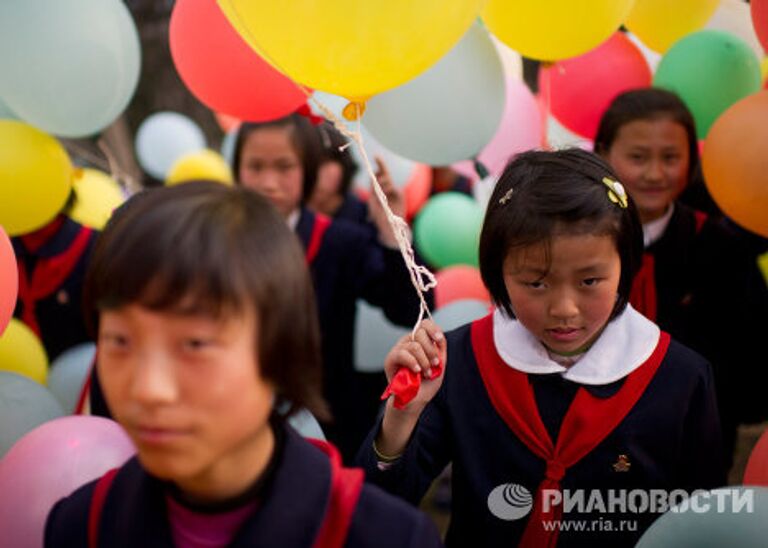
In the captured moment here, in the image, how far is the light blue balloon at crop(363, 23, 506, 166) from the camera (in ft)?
8.27

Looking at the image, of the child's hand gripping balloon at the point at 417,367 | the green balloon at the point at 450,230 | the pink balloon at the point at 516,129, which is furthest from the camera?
the green balloon at the point at 450,230

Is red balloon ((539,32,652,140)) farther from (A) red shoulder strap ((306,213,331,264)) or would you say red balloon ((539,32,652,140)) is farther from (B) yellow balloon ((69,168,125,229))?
(B) yellow balloon ((69,168,125,229))

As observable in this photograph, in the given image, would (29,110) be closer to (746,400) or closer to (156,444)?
(156,444)

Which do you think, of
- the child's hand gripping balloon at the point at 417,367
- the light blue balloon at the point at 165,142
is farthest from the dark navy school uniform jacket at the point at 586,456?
the light blue balloon at the point at 165,142

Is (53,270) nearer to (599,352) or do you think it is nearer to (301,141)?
(301,141)

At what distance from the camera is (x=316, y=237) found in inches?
121

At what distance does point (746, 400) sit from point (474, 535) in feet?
6.22

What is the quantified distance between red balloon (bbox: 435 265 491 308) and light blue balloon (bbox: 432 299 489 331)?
0.43 metres

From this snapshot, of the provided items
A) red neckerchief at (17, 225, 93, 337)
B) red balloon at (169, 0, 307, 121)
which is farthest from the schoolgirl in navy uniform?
red balloon at (169, 0, 307, 121)

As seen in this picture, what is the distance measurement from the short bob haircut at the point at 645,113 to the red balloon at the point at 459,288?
89 cm

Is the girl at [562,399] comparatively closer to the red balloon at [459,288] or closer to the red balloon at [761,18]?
the red balloon at [761,18]

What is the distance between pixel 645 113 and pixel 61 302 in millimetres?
2069

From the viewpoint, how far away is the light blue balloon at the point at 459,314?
2.88 m

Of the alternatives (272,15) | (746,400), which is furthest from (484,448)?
(746,400)
